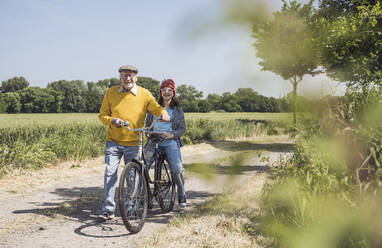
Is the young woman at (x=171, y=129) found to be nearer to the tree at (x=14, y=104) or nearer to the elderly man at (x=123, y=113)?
the elderly man at (x=123, y=113)

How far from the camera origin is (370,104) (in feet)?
3.95

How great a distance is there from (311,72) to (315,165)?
742 mm

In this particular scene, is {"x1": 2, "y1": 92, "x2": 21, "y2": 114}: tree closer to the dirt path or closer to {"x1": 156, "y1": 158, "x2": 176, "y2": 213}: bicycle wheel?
the dirt path

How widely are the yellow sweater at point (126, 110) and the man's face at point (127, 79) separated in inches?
3.9

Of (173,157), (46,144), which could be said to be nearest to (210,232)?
(173,157)

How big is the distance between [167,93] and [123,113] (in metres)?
0.64

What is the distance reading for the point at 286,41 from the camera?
64 cm

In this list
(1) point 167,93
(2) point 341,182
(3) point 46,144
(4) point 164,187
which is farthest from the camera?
(3) point 46,144

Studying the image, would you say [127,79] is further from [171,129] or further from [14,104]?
[14,104]

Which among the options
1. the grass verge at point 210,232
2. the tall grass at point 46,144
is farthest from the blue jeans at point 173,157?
the tall grass at point 46,144

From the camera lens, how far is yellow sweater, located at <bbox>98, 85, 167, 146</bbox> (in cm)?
386

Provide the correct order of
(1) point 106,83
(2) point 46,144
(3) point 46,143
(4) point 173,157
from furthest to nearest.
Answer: (3) point 46,143, (2) point 46,144, (4) point 173,157, (1) point 106,83

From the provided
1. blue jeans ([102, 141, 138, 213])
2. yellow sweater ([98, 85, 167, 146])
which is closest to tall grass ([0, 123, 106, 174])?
blue jeans ([102, 141, 138, 213])

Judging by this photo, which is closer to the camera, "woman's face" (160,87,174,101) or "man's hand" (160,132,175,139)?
"man's hand" (160,132,175,139)
